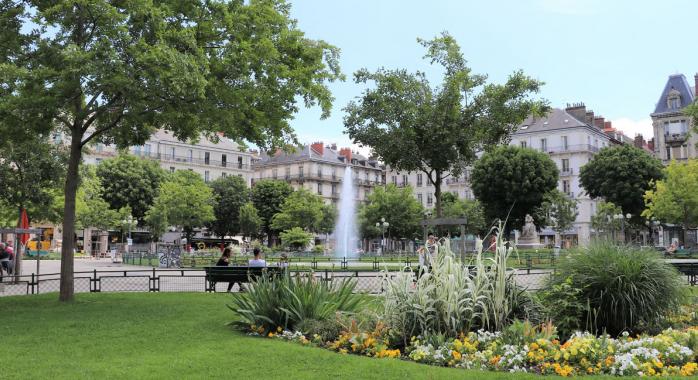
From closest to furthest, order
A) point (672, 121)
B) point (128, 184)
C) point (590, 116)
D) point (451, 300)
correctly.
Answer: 1. point (451, 300)
2. point (128, 184)
3. point (672, 121)
4. point (590, 116)

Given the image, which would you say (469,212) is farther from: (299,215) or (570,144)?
(299,215)

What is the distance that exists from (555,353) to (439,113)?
47.6 feet

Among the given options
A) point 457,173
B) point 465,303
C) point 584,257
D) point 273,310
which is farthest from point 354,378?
point 457,173

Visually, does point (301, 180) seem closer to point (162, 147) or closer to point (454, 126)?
point (162, 147)

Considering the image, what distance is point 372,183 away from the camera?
102500 millimetres

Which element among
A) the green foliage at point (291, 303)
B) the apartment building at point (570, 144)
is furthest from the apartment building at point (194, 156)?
the green foliage at point (291, 303)

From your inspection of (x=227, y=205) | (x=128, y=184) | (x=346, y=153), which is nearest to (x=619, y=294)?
(x=128, y=184)

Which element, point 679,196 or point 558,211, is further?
point 558,211

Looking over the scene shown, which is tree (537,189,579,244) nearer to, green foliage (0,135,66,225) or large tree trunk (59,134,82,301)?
green foliage (0,135,66,225)

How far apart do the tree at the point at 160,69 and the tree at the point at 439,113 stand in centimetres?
602

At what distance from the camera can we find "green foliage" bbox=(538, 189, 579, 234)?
156ft

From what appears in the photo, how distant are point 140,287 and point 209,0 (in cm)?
1010

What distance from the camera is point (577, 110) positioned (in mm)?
76000

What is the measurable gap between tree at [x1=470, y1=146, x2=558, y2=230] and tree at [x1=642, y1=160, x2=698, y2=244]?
10355mm
